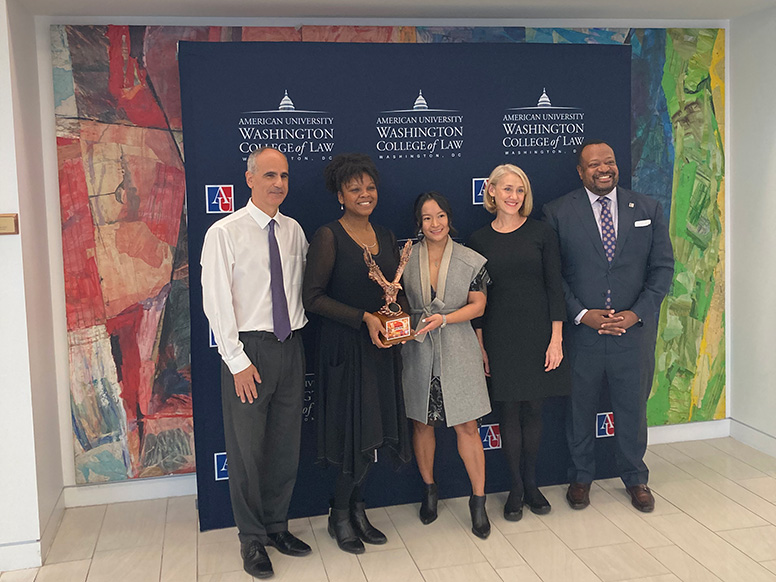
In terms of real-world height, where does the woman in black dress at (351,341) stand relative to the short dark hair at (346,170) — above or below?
below

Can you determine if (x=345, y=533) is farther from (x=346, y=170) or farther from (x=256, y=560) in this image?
(x=346, y=170)

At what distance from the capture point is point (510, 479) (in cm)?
448

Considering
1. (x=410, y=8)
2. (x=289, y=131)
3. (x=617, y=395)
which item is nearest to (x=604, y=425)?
(x=617, y=395)

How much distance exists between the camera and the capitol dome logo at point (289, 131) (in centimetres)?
420

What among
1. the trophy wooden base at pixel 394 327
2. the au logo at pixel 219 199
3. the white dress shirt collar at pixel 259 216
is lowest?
the trophy wooden base at pixel 394 327

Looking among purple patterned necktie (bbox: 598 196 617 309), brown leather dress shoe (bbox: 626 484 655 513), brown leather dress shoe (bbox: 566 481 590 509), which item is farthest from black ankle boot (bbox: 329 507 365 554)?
purple patterned necktie (bbox: 598 196 617 309)

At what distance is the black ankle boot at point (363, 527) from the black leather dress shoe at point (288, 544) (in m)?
0.29

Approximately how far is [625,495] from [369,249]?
2171 mm

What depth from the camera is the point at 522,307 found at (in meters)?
4.12

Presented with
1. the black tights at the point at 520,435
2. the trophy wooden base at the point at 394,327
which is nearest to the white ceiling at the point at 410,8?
the trophy wooden base at the point at 394,327

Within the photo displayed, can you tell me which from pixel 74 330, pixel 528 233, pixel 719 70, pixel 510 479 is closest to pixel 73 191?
pixel 74 330

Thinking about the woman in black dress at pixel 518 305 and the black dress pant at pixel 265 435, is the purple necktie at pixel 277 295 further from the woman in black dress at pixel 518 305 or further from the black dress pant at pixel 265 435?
the woman in black dress at pixel 518 305

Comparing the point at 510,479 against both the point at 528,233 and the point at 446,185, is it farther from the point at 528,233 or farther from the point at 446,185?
the point at 446,185

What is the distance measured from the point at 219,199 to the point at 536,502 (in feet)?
7.96
